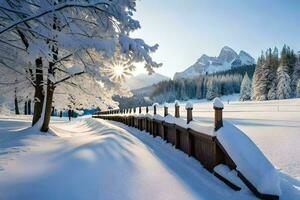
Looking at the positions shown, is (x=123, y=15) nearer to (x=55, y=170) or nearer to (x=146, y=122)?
(x=55, y=170)

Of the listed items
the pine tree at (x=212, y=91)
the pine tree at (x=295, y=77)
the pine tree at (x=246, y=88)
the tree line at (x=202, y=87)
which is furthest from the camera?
the tree line at (x=202, y=87)

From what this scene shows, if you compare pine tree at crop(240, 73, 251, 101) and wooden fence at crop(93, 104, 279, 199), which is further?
pine tree at crop(240, 73, 251, 101)

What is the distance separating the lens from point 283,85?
6322 cm

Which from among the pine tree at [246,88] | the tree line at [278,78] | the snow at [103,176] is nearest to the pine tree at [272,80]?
the tree line at [278,78]

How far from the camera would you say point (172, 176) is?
5.53m

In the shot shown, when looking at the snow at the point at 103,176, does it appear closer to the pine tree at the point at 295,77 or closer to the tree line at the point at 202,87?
the pine tree at the point at 295,77

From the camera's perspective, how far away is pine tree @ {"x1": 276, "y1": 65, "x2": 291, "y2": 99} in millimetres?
62906

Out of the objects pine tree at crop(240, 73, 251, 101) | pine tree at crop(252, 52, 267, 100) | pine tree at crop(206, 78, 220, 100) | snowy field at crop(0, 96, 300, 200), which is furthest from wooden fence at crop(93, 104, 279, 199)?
pine tree at crop(206, 78, 220, 100)

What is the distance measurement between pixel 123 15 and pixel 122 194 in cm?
282

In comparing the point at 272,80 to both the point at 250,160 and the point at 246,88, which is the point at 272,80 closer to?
the point at 246,88

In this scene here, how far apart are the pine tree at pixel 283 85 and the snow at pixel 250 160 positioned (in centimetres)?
6273

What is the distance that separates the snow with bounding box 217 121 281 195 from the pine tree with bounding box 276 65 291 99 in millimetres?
62731

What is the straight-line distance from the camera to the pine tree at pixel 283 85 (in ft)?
206

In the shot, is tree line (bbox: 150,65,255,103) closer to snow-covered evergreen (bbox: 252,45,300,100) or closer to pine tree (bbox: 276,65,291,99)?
snow-covered evergreen (bbox: 252,45,300,100)
